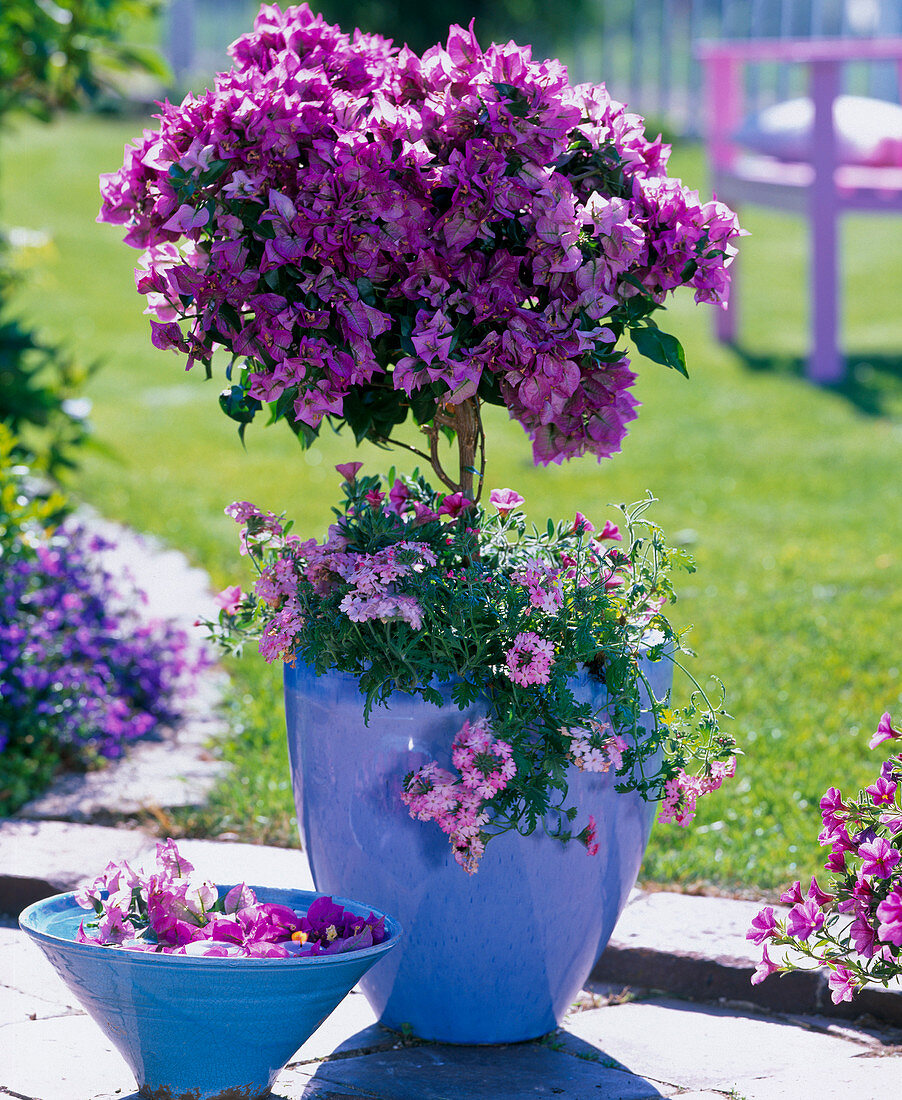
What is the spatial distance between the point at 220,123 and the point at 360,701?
0.87 metres

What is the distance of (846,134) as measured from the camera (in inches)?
305

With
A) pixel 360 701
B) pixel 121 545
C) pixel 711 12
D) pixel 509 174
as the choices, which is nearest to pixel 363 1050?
pixel 360 701

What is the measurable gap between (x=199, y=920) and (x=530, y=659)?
0.62 m

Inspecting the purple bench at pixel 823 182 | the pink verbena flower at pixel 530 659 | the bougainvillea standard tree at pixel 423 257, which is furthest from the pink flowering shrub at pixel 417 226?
the purple bench at pixel 823 182

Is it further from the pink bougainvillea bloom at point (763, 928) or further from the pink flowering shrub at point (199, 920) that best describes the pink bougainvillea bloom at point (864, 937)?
the pink flowering shrub at point (199, 920)

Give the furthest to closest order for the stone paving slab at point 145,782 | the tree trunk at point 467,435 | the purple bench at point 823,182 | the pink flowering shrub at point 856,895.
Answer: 1. the purple bench at point 823,182
2. the stone paving slab at point 145,782
3. the tree trunk at point 467,435
4. the pink flowering shrub at point 856,895

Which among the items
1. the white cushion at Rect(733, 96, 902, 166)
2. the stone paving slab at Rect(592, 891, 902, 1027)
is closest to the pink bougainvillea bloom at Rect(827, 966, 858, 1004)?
the stone paving slab at Rect(592, 891, 902, 1027)

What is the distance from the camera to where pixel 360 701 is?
7.02 ft

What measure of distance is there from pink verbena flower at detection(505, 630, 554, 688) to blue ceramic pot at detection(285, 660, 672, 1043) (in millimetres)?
107

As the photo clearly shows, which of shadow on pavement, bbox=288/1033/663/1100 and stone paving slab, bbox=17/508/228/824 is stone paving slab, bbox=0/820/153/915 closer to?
stone paving slab, bbox=17/508/228/824

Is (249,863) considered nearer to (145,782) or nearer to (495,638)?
(145,782)

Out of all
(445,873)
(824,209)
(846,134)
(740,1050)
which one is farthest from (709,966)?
(846,134)

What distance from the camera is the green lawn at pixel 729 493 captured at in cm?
318

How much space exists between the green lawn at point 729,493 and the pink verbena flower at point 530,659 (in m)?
0.99
